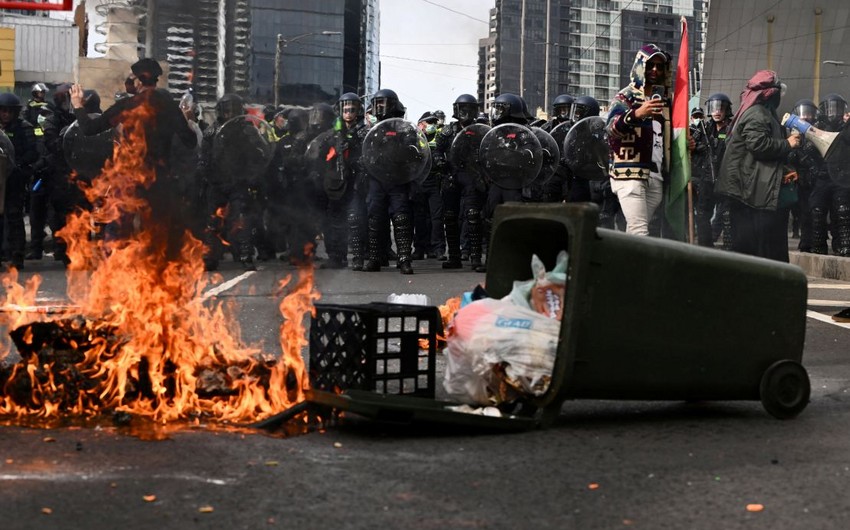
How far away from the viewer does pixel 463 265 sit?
54.6ft

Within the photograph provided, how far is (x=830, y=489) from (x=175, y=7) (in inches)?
163

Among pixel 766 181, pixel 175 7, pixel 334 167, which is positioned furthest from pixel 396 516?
pixel 334 167

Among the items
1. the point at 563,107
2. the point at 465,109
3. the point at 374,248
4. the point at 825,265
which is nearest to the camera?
the point at 825,265

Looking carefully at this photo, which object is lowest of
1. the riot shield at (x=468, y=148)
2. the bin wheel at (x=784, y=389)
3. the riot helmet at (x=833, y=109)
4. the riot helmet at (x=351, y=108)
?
the bin wheel at (x=784, y=389)

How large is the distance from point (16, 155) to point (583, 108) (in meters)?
7.28

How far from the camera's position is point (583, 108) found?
17.0 m

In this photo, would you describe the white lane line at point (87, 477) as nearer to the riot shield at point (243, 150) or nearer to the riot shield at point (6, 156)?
the riot shield at point (243, 150)

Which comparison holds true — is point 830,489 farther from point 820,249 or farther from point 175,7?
point 820,249

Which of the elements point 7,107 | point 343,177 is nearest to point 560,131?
point 343,177

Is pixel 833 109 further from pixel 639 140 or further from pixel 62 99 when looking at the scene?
pixel 639 140

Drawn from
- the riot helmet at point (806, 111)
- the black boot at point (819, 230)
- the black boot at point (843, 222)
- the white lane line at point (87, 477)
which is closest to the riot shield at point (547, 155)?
the black boot at point (843, 222)

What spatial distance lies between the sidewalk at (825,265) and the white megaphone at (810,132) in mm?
1209

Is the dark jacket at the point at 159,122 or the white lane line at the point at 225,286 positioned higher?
the dark jacket at the point at 159,122

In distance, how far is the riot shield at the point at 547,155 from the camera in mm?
15438
